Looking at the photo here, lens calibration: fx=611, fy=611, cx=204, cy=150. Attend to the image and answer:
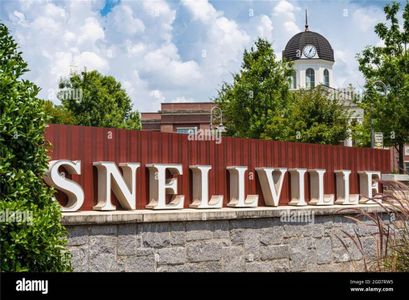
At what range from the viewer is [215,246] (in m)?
9.58

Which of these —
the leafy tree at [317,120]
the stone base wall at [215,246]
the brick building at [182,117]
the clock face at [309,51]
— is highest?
the clock face at [309,51]

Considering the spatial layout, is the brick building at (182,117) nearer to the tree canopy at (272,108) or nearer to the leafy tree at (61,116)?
the tree canopy at (272,108)

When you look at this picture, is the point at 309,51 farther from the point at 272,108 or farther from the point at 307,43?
the point at 272,108

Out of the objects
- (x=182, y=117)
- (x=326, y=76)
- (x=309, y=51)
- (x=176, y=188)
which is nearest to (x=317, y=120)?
(x=182, y=117)

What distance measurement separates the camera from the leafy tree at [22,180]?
5793 millimetres

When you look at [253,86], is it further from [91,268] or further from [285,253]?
[91,268]

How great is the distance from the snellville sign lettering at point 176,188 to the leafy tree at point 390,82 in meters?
13.9

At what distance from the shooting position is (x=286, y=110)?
109 feet

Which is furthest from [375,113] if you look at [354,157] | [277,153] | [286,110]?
[277,153]

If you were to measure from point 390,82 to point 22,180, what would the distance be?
23427 mm

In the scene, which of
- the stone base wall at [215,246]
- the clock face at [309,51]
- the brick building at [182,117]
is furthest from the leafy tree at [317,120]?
the clock face at [309,51]

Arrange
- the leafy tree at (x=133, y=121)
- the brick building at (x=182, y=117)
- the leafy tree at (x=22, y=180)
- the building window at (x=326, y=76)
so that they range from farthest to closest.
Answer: the building window at (x=326, y=76) → the brick building at (x=182, y=117) → the leafy tree at (x=133, y=121) → the leafy tree at (x=22, y=180)

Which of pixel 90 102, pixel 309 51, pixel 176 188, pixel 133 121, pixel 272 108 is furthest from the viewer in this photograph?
pixel 309 51

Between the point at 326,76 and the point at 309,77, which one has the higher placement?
the point at 326,76
